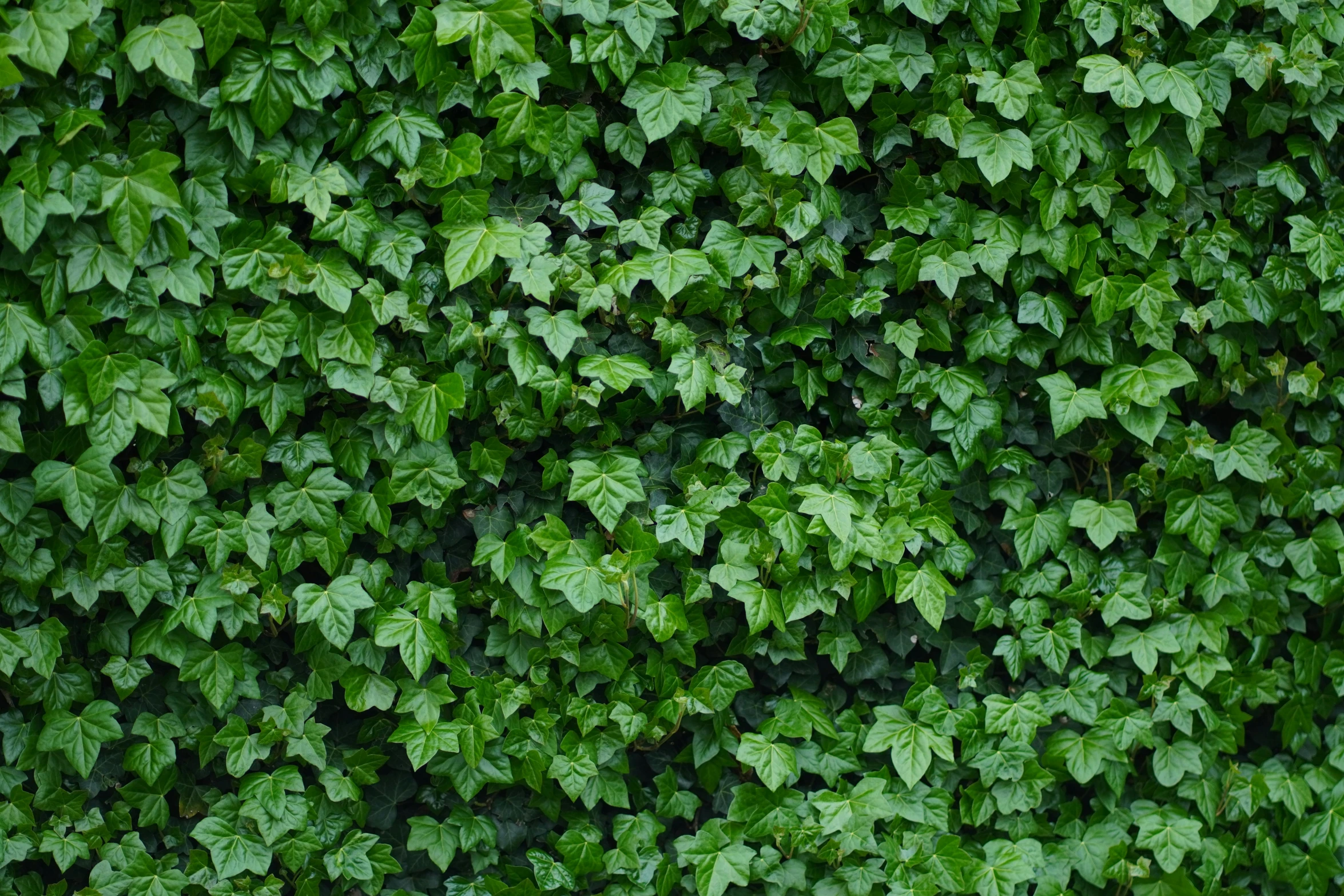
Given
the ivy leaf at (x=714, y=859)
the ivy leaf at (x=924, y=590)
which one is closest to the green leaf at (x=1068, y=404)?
the ivy leaf at (x=924, y=590)

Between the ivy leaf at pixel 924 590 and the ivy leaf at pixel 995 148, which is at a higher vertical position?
the ivy leaf at pixel 995 148

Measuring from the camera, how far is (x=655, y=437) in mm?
2812

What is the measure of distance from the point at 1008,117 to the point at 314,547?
207cm

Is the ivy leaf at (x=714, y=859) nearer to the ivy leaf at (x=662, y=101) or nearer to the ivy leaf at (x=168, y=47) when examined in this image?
the ivy leaf at (x=662, y=101)

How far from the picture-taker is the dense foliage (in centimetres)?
247

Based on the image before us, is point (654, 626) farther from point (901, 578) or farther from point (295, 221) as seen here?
point (295, 221)

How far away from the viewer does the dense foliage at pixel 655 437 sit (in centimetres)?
247

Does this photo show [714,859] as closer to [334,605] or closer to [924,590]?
[924,590]

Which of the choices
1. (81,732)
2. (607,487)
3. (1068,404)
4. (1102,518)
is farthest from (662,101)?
(81,732)

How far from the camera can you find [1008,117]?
2768mm

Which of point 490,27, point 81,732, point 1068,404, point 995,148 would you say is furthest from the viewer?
point 1068,404

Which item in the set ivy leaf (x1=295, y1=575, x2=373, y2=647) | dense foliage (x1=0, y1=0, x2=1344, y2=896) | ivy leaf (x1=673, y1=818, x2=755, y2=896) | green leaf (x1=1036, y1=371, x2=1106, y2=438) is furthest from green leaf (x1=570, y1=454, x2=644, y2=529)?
green leaf (x1=1036, y1=371, x2=1106, y2=438)

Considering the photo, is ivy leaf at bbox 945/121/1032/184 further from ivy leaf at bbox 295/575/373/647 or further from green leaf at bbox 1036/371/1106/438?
ivy leaf at bbox 295/575/373/647

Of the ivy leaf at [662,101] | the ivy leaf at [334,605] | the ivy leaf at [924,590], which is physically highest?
the ivy leaf at [662,101]
